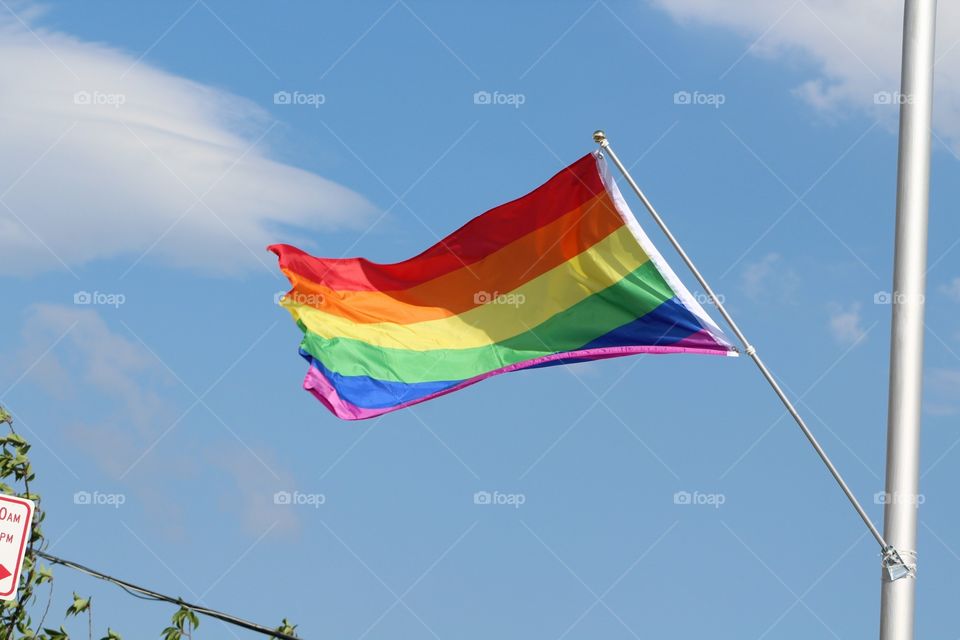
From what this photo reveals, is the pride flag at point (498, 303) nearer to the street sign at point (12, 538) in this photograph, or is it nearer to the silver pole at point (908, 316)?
the silver pole at point (908, 316)

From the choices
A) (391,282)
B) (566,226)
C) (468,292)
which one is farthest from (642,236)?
(391,282)

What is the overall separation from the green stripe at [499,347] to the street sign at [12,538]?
3.88 meters

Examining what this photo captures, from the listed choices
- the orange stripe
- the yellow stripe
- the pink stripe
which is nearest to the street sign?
the pink stripe

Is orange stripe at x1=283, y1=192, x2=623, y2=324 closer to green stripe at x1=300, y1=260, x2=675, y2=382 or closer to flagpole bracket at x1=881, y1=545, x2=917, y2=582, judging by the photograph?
green stripe at x1=300, y1=260, x2=675, y2=382

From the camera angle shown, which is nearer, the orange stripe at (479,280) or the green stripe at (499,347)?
the green stripe at (499,347)

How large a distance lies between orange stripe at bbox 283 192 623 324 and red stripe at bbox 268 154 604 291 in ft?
0.24

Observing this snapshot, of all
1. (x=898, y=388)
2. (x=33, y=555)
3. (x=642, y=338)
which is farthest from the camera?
(x=642, y=338)

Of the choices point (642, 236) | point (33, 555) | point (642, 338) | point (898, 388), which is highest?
point (642, 236)

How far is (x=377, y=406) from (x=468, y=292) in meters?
1.51

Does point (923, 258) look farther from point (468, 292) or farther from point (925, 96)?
point (468, 292)

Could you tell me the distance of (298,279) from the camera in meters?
13.5

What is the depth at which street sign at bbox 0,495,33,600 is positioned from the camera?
30.3 feet

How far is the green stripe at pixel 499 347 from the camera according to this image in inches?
492

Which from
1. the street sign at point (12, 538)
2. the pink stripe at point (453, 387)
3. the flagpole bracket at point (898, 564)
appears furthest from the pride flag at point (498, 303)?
the street sign at point (12, 538)
